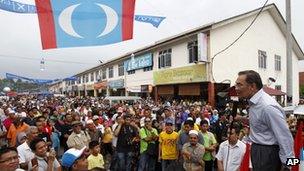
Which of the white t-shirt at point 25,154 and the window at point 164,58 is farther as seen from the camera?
the window at point 164,58

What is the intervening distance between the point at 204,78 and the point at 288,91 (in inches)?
529

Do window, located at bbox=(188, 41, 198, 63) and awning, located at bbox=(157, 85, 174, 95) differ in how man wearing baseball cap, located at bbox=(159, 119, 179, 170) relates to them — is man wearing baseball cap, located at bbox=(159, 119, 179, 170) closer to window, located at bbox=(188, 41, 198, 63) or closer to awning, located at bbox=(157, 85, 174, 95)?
window, located at bbox=(188, 41, 198, 63)

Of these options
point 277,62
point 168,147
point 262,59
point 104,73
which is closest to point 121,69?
point 104,73

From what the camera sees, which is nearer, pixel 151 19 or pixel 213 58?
pixel 151 19

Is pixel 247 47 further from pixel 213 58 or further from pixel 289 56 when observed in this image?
pixel 289 56

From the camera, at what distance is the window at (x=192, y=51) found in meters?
26.5

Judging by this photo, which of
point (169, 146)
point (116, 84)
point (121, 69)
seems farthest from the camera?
point (116, 84)

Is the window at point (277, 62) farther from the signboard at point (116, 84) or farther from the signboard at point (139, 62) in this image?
the signboard at point (116, 84)

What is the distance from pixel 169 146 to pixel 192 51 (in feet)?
58.4

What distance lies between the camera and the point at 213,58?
2511 cm

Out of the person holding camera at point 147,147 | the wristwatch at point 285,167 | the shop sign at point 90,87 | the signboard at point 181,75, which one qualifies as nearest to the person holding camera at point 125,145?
the person holding camera at point 147,147

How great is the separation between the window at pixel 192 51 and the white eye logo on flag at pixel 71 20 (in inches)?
756

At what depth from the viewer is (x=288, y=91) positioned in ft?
40.0

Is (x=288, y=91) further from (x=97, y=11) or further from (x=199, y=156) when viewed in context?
(x=97, y=11)
